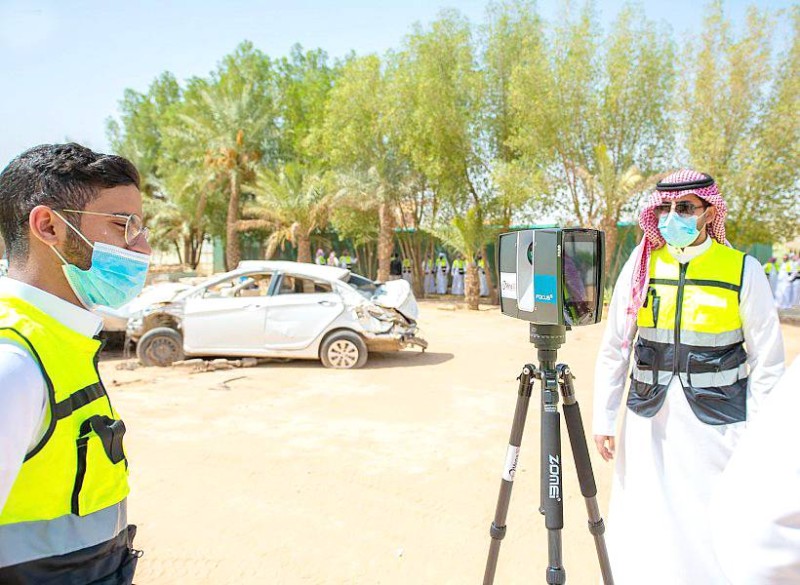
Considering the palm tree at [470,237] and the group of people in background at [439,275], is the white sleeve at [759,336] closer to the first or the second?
the palm tree at [470,237]

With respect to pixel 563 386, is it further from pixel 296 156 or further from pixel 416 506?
pixel 296 156

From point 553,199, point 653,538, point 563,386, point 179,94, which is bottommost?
point 653,538

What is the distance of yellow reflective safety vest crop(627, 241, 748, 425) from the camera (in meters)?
2.66

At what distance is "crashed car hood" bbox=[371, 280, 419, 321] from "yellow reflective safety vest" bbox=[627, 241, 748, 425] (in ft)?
21.3

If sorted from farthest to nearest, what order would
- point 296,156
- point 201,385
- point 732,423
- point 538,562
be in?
point 296,156
point 201,385
point 538,562
point 732,423

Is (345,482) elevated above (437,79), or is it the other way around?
(437,79)

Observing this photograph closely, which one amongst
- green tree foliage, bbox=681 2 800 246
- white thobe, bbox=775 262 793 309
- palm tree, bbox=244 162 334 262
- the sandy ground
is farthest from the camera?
palm tree, bbox=244 162 334 262

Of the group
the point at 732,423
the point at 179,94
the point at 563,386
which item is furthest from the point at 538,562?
the point at 179,94

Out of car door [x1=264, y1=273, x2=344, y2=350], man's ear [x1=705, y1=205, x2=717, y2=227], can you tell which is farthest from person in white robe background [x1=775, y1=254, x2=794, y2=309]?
man's ear [x1=705, y1=205, x2=717, y2=227]

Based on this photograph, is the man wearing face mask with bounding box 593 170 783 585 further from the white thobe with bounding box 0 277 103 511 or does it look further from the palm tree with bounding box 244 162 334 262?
the palm tree with bounding box 244 162 334 262

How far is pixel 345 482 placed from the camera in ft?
15.6

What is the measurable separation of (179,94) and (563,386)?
4590 cm

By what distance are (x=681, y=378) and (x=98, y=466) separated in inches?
94.9

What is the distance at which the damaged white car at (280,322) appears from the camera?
898 centimetres
